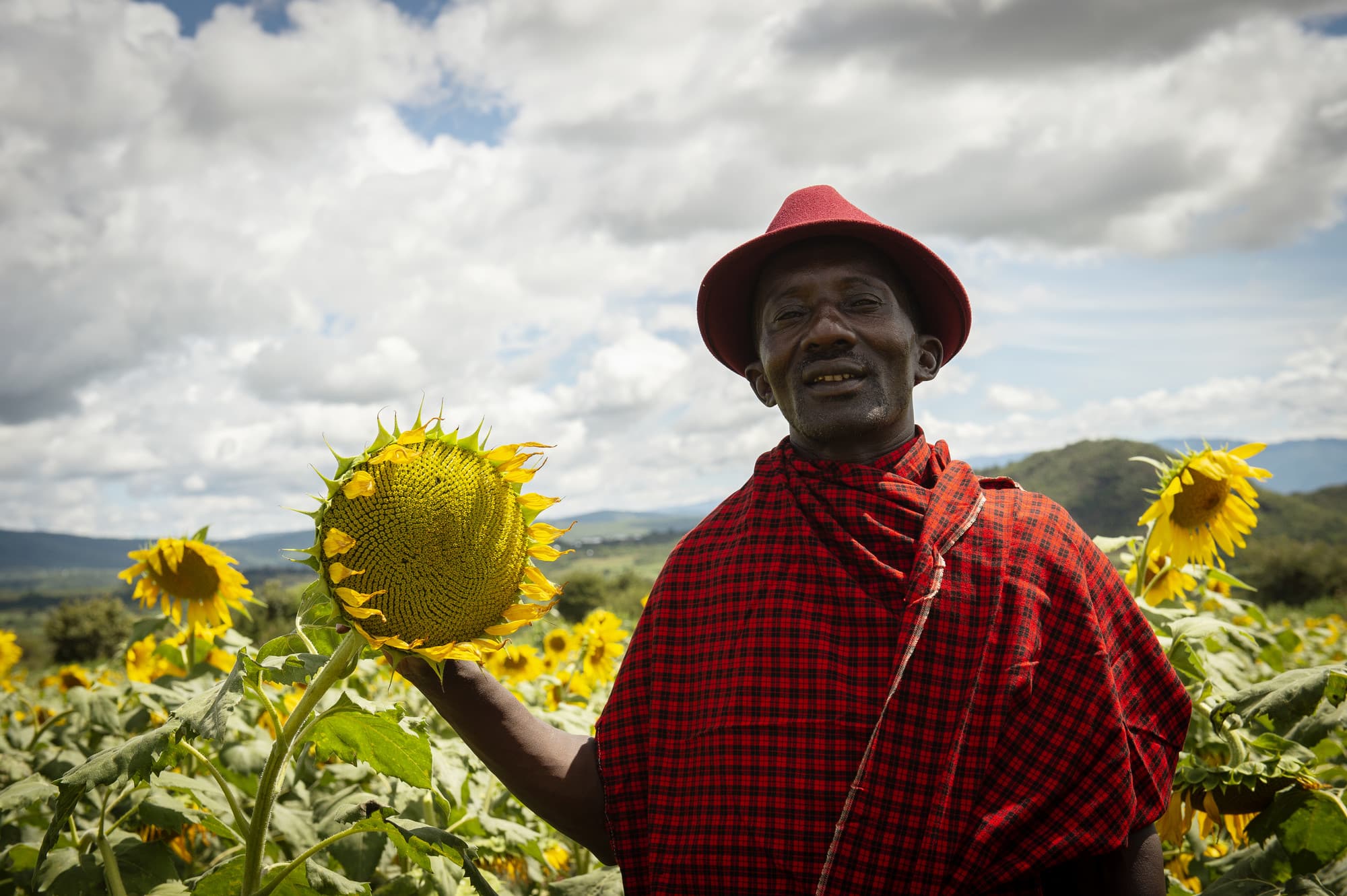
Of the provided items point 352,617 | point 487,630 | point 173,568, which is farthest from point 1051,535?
point 173,568

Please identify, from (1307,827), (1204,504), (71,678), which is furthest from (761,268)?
(71,678)

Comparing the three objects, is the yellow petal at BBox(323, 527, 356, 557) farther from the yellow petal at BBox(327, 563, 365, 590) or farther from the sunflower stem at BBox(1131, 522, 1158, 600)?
the sunflower stem at BBox(1131, 522, 1158, 600)

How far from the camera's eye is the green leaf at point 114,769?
1.79 m

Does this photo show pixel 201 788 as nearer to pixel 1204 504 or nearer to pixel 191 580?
pixel 191 580

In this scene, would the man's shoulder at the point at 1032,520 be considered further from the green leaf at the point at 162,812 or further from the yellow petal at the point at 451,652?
the green leaf at the point at 162,812

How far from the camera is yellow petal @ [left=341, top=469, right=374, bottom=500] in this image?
1679mm

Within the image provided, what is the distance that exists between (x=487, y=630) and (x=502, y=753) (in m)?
0.72

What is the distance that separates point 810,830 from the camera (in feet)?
7.32

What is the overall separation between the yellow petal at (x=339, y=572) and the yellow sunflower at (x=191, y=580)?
302cm

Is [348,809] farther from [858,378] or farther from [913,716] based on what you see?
[858,378]

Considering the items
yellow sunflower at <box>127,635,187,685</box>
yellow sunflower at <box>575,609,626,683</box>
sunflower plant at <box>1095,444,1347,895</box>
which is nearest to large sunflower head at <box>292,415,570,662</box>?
sunflower plant at <box>1095,444,1347,895</box>

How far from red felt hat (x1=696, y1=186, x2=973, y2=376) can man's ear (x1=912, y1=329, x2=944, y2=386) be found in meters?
0.06

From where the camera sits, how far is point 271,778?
77.3 inches

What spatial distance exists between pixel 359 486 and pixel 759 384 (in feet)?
5.77
